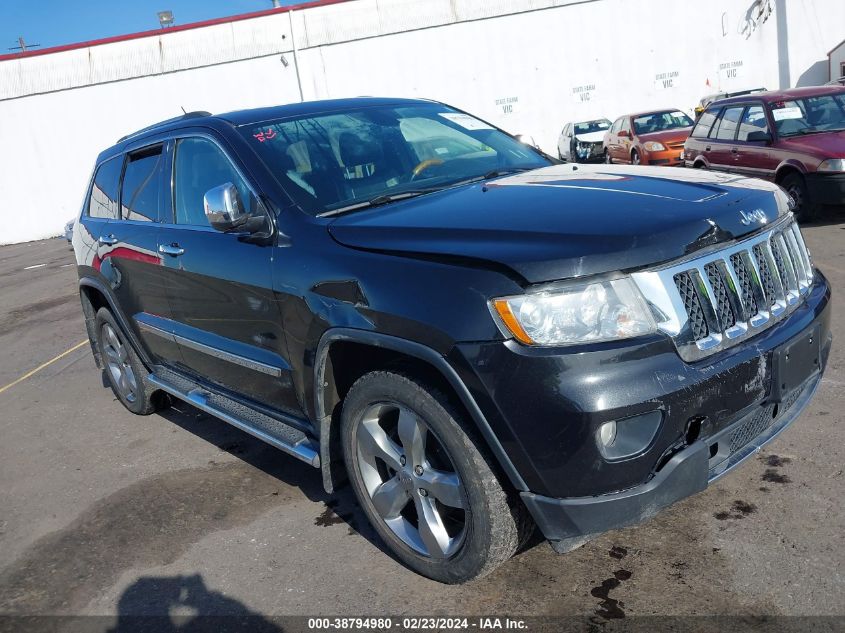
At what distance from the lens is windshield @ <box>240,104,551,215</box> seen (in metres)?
3.45

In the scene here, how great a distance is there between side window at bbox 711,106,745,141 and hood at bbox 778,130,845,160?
1041 mm

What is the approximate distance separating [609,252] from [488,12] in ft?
91.3

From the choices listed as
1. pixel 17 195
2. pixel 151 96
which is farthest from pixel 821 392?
pixel 17 195

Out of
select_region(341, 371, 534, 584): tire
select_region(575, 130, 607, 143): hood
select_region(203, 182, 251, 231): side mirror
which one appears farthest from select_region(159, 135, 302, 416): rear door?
select_region(575, 130, 607, 143): hood

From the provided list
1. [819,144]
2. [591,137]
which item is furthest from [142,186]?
[591,137]

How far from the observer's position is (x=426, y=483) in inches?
112

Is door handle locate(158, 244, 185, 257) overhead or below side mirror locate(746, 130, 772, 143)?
overhead

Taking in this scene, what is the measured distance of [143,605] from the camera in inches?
126

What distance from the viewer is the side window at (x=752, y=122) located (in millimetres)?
9977

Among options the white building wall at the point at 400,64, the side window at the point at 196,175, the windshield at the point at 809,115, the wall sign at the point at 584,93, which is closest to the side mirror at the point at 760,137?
the windshield at the point at 809,115

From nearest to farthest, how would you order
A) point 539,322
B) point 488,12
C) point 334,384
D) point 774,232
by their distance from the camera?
point 539,322, point 774,232, point 334,384, point 488,12

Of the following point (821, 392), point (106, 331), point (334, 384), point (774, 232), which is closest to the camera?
point (774, 232)

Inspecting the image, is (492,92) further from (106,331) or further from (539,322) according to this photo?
(539,322)

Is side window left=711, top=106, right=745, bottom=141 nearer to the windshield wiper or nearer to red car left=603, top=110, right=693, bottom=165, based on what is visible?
red car left=603, top=110, right=693, bottom=165
